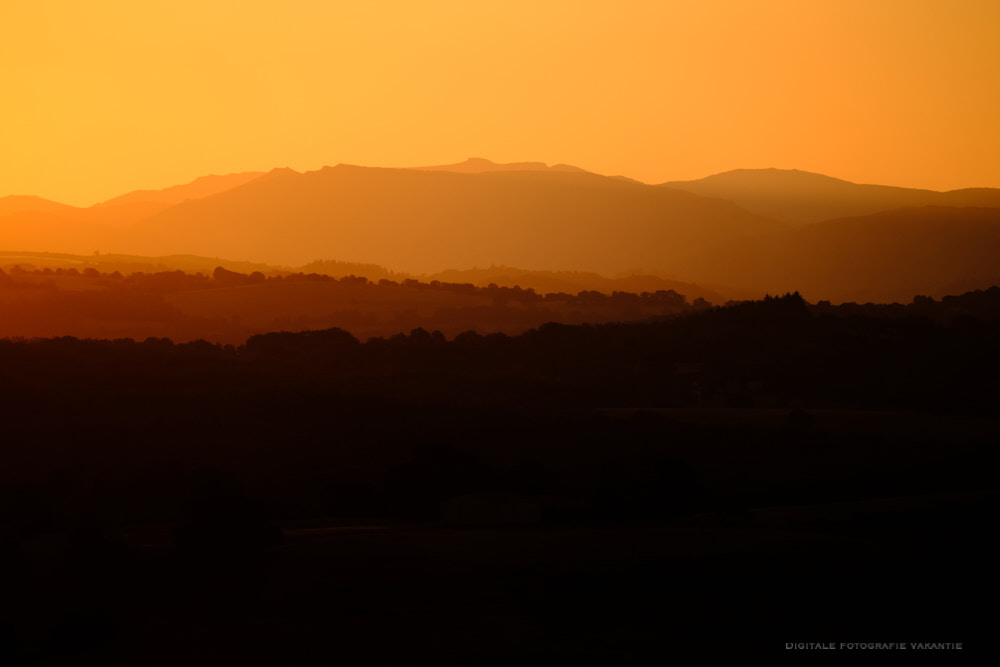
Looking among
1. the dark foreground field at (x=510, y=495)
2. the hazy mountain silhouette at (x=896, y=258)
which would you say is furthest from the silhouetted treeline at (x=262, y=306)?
the hazy mountain silhouette at (x=896, y=258)

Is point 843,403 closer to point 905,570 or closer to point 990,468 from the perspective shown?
point 990,468

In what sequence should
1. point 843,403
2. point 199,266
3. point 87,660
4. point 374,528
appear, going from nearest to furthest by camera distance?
1. point 87,660
2. point 374,528
3. point 843,403
4. point 199,266

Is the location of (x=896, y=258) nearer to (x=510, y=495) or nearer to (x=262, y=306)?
(x=262, y=306)

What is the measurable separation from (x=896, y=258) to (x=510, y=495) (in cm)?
16323

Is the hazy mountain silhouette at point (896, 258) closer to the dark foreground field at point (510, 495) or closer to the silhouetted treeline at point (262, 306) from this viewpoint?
the silhouetted treeline at point (262, 306)

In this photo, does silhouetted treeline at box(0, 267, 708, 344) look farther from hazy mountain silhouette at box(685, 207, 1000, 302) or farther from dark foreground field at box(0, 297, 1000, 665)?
hazy mountain silhouette at box(685, 207, 1000, 302)

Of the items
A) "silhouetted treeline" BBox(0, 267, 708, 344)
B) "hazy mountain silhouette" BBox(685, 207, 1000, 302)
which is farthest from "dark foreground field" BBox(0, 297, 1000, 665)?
"hazy mountain silhouette" BBox(685, 207, 1000, 302)

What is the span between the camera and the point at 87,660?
60.2 feet

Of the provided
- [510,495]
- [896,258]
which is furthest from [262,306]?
[896,258]

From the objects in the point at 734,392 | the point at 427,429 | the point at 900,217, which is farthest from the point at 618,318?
the point at 900,217

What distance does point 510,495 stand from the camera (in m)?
30.1

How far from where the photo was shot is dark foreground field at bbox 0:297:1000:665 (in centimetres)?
1919

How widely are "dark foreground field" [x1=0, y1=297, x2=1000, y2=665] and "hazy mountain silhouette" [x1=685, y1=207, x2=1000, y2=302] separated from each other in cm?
10449

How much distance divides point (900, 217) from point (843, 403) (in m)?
148
